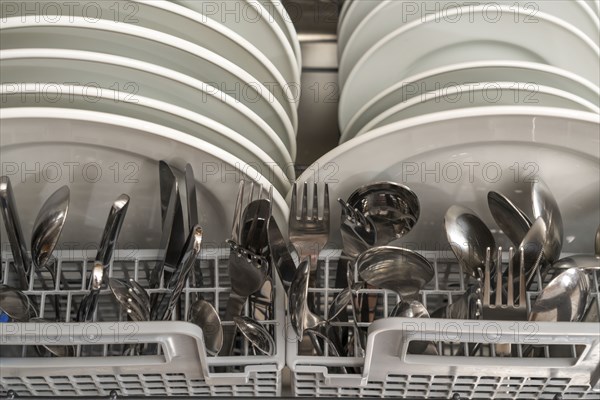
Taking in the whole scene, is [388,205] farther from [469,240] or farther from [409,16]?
[409,16]

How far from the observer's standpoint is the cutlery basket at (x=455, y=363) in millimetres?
620

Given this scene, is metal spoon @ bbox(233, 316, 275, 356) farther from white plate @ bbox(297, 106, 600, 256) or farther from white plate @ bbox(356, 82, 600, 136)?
white plate @ bbox(356, 82, 600, 136)

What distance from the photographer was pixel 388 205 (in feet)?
2.51

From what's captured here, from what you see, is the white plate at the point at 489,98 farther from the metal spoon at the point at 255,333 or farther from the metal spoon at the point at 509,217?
the metal spoon at the point at 255,333

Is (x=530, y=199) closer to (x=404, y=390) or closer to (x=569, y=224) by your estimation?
(x=569, y=224)

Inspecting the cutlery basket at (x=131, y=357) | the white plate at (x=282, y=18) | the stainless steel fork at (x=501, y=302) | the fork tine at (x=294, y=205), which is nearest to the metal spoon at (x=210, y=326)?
the cutlery basket at (x=131, y=357)

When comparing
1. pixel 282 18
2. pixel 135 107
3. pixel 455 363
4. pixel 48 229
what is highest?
pixel 282 18

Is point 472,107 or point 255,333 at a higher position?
point 472,107

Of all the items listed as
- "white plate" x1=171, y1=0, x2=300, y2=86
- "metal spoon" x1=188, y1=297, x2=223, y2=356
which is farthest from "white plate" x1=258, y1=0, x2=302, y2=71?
"metal spoon" x1=188, y1=297, x2=223, y2=356

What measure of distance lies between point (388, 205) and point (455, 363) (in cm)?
18

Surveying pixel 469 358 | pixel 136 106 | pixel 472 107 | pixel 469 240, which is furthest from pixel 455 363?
pixel 136 106

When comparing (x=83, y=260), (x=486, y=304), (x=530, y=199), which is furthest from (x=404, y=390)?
(x=83, y=260)

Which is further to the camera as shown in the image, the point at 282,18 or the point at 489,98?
the point at 282,18

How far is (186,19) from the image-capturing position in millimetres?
780
